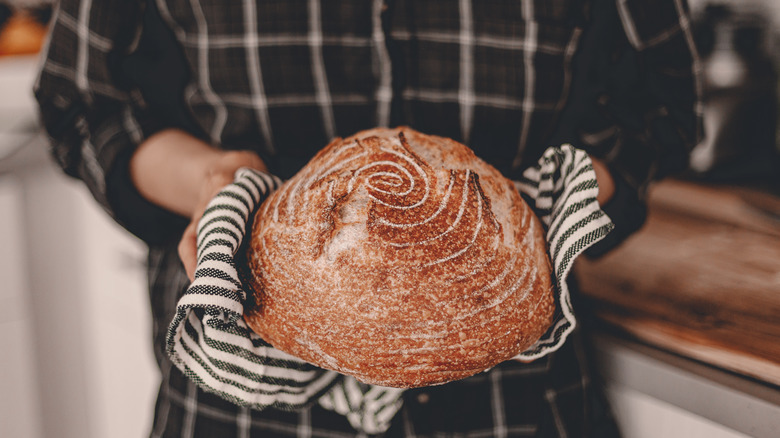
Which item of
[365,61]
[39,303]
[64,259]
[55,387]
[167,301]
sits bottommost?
[55,387]

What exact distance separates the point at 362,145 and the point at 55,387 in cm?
Result: 149

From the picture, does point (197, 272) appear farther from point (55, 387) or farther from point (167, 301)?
point (55, 387)

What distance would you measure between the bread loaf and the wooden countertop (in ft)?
0.97

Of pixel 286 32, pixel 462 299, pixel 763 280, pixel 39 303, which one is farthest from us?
pixel 39 303

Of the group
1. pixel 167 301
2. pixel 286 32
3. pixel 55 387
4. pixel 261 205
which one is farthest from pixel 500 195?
pixel 55 387

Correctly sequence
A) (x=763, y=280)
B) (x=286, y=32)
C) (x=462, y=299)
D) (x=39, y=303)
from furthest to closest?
(x=39, y=303) → (x=763, y=280) → (x=286, y=32) → (x=462, y=299)

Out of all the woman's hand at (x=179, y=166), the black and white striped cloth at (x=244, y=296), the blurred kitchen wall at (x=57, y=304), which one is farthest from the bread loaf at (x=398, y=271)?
the blurred kitchen wall at (x=57, y=304)

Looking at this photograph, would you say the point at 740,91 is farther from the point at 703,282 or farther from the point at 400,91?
the point at 400,91

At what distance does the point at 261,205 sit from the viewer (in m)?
0.51

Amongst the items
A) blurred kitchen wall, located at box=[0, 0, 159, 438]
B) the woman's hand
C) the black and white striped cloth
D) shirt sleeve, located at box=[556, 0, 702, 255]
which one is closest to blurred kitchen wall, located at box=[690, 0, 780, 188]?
shirt sleeve, located at box=[556, 0, 702, 255]

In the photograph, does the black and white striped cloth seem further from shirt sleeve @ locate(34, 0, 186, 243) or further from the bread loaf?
shirt sleeve @ locate(34, 0, 186, 243)

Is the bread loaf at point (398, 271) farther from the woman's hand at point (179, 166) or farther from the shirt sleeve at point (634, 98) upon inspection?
the shirt sleeve at point (634, 98)

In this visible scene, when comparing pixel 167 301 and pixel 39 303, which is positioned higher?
pixel 167 301

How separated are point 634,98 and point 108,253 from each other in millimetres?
1281
